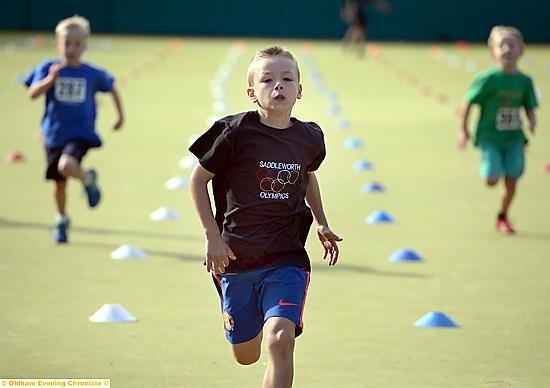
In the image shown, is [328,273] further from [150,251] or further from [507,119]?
[507,119]

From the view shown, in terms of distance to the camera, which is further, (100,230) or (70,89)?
(100,230)

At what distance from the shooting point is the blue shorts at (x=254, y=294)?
5098 mm

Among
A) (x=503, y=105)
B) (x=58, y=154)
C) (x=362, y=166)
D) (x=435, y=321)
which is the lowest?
(x=435, y=321)

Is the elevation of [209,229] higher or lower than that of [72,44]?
lower

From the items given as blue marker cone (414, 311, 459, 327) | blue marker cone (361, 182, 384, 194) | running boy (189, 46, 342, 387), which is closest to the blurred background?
blue marker cone (361, 182, 384, 194)

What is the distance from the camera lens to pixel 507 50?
1006 cm

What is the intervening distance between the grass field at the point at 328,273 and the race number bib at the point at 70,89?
1006mm

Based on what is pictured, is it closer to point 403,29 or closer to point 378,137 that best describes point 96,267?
point 378,137

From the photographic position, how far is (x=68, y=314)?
709cm

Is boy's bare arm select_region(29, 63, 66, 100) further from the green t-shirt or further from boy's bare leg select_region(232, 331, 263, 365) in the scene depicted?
boy's bare leg select_region(232, 331, 263, 365)

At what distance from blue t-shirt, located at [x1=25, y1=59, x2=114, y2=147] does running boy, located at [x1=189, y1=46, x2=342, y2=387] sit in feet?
13.7

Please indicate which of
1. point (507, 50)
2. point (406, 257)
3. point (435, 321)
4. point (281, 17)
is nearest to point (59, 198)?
point (406, 257)

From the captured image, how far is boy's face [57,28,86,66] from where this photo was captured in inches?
362

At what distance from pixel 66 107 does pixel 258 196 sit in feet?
14.2
